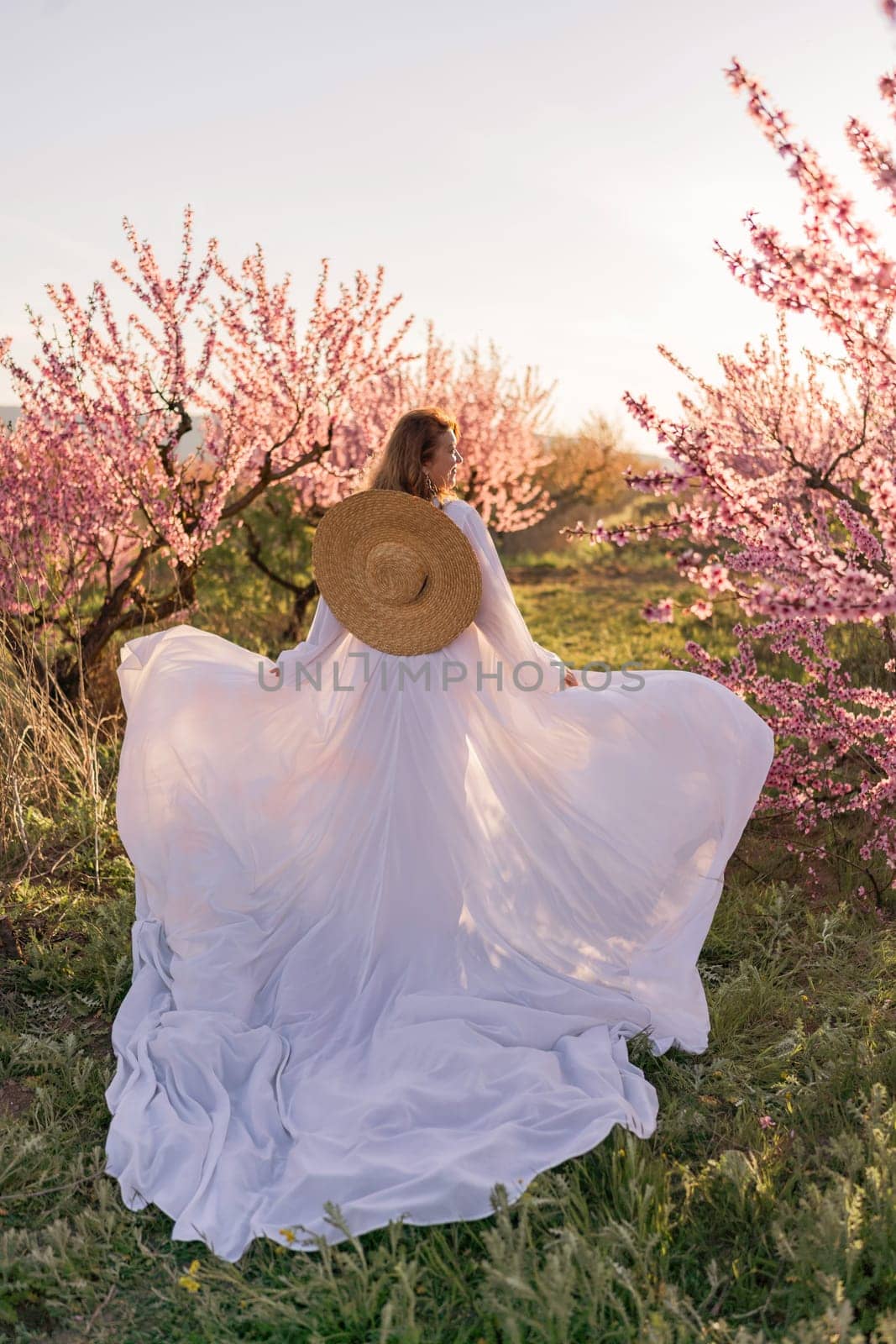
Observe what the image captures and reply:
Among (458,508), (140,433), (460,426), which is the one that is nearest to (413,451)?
(458,508)

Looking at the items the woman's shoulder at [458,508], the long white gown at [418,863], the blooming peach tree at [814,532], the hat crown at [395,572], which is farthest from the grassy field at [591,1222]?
the woman's shoulder at [458,508]

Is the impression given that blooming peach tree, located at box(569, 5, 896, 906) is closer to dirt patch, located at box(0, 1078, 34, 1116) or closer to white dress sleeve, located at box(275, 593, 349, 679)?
white dress sleeve, located at box(275, 593, 349, 679)

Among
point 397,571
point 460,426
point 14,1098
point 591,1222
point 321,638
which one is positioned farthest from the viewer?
point 460,426

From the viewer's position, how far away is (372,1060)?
3.15m

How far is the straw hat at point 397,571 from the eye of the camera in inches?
137

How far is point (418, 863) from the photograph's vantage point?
355 centimetres

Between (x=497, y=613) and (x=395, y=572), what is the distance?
1.20 ft

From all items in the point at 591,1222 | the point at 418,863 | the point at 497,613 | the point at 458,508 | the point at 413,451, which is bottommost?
the point at 591,1222

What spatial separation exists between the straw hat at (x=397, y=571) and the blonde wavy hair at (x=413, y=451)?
0.14 metres

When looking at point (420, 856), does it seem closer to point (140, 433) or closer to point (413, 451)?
point (413, 451)

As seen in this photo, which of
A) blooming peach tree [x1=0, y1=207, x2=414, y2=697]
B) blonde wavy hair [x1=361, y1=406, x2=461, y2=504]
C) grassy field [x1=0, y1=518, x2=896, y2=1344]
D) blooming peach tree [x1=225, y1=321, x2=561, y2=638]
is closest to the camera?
grassy field [x1=0, y1=518, x2=896, y2=1344]

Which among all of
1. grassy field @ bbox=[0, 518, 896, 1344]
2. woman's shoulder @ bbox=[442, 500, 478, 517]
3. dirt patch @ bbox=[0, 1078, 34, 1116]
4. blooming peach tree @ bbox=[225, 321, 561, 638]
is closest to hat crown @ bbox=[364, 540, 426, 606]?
woman's shoulder @ bbox=[442, 500, 478, 517]

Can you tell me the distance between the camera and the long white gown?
Answer: 10.6 feet

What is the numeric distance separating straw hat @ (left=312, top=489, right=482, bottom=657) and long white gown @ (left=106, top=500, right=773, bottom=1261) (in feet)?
0.28
